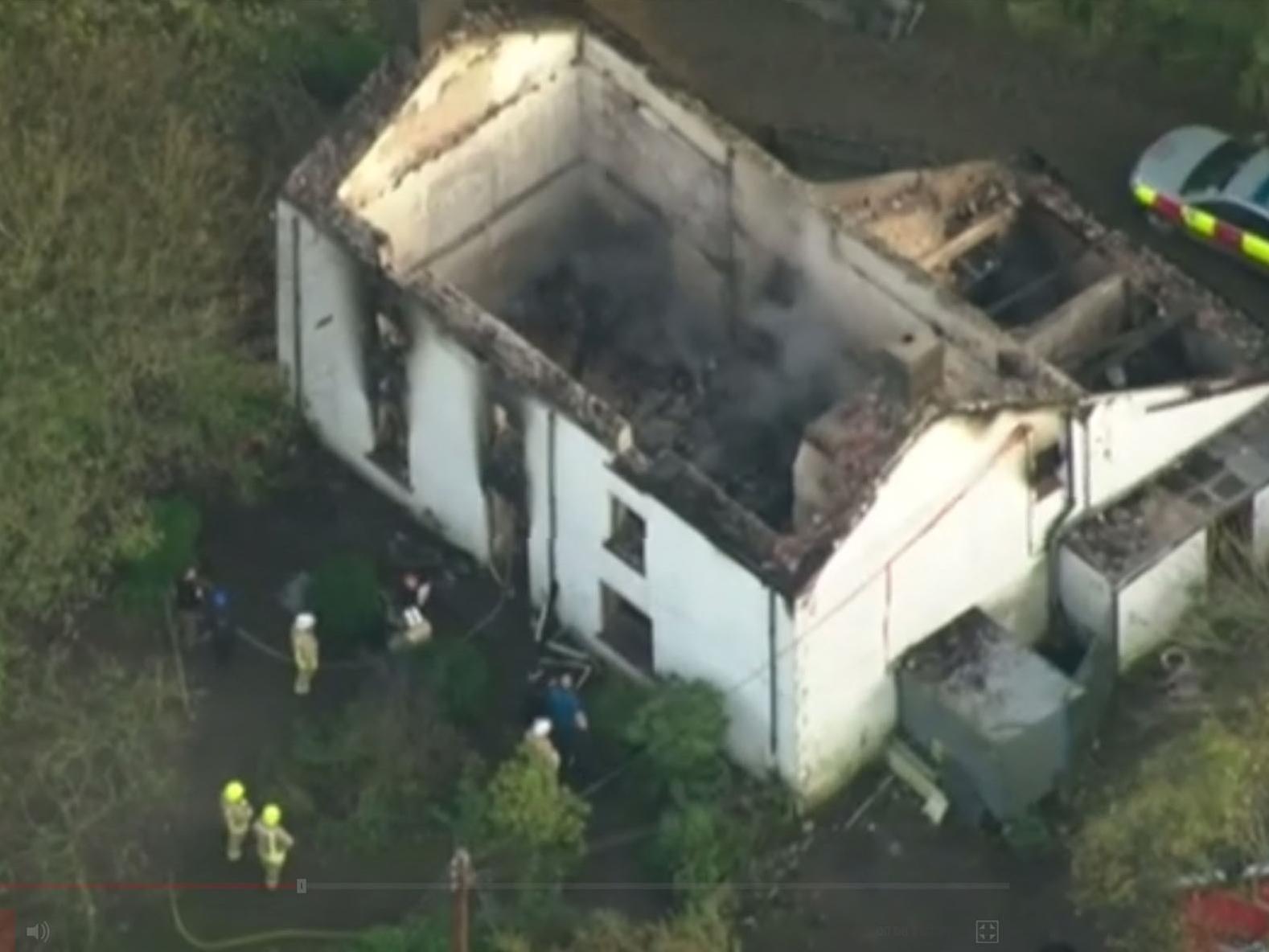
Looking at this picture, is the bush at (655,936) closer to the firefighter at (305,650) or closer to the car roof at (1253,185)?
the firefighter at (305,650)

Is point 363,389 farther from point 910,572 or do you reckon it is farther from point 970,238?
point 910,572

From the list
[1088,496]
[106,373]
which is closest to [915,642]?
[1088,496]

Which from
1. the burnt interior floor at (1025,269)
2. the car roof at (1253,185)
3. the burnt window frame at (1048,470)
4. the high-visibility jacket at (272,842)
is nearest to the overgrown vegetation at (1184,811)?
the burnt window frame at (1048,470)

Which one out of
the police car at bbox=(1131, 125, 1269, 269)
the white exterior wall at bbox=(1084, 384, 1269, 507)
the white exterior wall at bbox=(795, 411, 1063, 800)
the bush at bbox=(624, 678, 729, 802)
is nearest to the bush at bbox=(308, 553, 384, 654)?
the bush at bbox=(624, 678, 729, 802)

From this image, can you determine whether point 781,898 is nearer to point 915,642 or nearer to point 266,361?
point 915,642

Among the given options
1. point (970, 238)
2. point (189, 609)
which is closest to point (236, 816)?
point (189, 609)

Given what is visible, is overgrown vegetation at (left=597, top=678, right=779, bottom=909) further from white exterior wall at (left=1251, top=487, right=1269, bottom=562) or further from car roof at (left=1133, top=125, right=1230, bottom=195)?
car roof at (left=1133, top=125, right=1230, bottom=195)
